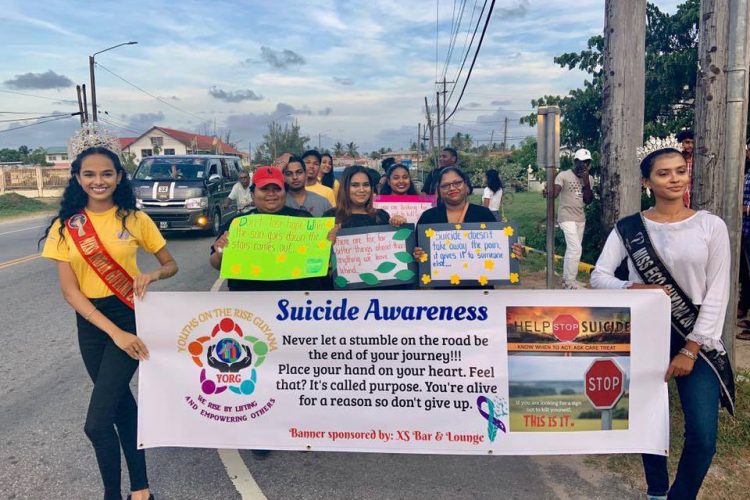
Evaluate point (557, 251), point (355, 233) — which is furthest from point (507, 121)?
point (355, 233)

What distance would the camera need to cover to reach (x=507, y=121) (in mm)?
88750

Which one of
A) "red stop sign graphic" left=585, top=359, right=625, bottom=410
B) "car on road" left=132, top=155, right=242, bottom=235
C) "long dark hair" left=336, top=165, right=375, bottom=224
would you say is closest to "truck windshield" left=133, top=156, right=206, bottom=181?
"car on road" left=132, top=155, right=242, bottom=235

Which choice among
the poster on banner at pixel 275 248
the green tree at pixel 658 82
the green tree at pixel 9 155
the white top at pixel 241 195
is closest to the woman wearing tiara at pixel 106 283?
the poster on banner at pixel 275 248

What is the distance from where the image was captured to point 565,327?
10.8ft

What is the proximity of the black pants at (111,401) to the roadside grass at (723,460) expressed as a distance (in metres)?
2.81

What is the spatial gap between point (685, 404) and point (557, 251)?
9847 mm

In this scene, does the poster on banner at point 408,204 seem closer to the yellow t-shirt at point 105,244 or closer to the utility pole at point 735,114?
the utility pole at point 735,114

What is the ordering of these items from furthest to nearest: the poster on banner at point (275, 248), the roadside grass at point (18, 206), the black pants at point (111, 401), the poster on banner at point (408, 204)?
the roadside grass at point (18, 206) → the poster on banner at point (408, 204) → the poster on banner at point (275, 248) → the black pants at point (111, 401)

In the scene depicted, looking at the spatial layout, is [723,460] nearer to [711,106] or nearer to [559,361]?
[559,361]

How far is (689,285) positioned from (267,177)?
2.58m

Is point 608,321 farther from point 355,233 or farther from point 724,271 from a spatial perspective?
point 355,233

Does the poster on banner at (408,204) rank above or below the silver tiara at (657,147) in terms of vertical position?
below

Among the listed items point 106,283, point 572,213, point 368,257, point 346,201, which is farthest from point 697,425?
point 572,213

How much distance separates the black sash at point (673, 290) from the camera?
2.94 m
